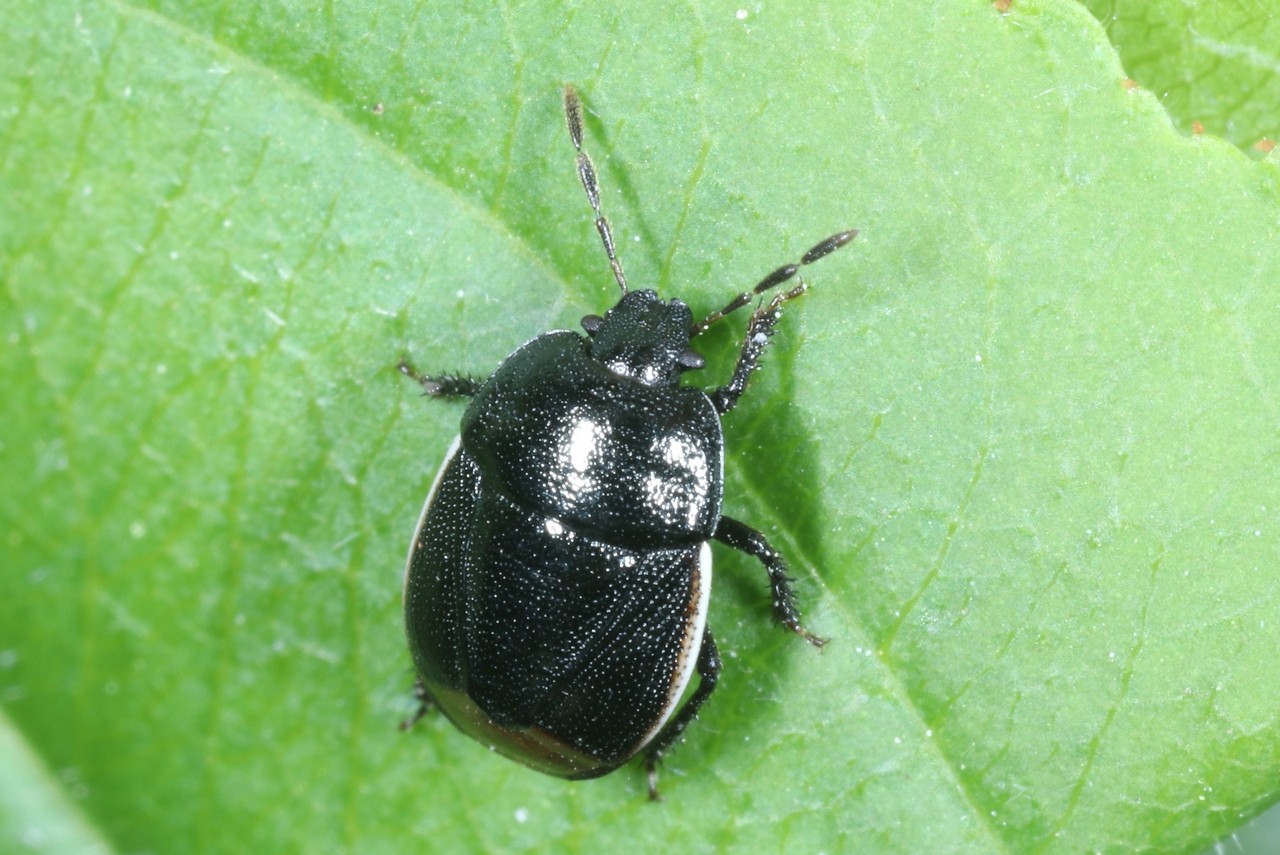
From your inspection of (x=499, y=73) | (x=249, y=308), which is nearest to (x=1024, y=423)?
(x=499, y=73)

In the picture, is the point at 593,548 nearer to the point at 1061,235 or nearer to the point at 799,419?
the point at 799,419

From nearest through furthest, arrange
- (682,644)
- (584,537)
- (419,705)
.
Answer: (584,537) < (682,644) < (419,705)

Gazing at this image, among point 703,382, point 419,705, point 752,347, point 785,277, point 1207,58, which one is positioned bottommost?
point 419,705

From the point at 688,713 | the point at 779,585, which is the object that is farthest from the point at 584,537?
the point at 688,713

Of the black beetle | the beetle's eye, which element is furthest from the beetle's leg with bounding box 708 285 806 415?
the beetle's eye

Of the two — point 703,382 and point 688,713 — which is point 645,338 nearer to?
point 703,382
